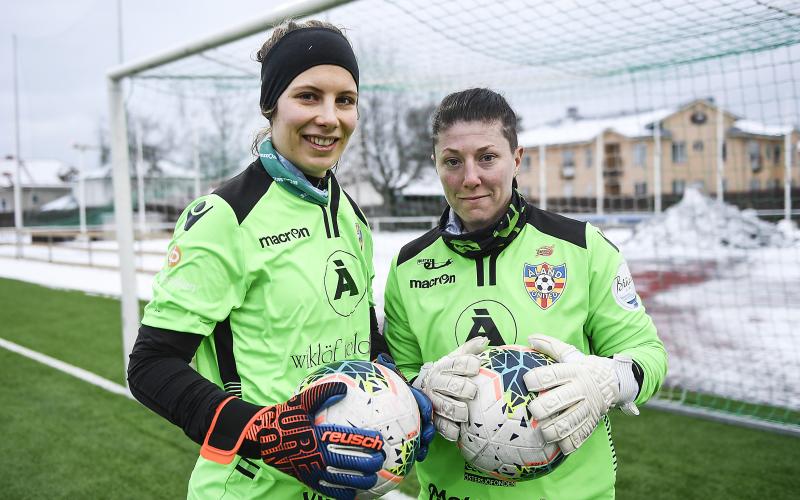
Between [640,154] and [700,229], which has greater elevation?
[640,154]

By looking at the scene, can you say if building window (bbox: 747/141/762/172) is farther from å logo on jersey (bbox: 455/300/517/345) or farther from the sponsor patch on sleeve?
å logo on jersey (bbox: 455/300/517/345)

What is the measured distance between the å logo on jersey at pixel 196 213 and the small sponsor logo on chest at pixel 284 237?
0.47ft

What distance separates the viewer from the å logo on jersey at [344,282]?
1542 mm

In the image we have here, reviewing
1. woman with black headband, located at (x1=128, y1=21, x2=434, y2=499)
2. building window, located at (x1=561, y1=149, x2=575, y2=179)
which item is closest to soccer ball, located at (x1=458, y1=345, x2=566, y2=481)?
woman with black headband, located at (x1=128, y1=21, x2=434, y2=499)

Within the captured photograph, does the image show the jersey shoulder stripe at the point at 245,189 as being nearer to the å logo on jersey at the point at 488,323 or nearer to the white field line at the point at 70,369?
the å logo on jersey at the point at 488,323

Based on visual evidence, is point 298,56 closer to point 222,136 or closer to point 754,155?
point 754,155

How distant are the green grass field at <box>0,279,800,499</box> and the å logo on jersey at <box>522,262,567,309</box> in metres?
2.23

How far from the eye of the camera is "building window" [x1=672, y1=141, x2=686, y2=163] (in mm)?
9816

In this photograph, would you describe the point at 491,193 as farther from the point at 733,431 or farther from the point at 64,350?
the point at 64,350

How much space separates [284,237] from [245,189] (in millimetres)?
157

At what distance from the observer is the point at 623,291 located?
173cm

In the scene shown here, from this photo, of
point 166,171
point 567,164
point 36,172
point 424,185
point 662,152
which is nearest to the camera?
point 424,185

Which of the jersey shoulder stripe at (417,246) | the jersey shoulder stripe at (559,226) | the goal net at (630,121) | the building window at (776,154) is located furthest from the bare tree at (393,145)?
the jersey shoulder stripe at (559,226)

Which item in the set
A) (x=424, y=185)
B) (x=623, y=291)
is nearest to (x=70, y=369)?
(x=424, y=185)
